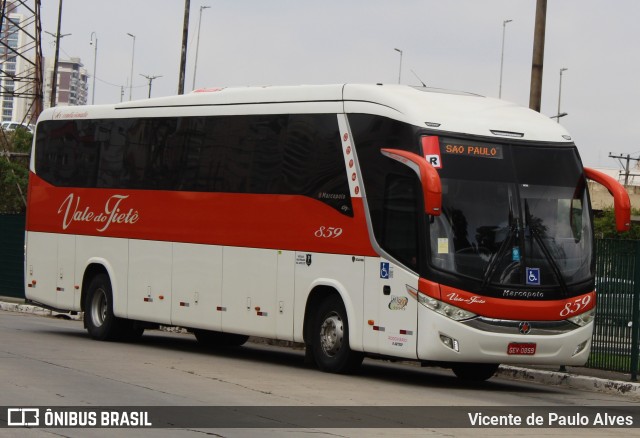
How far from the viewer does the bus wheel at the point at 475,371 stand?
18234mm

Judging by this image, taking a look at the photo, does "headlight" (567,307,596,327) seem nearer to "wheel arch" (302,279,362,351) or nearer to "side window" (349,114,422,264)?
"side window" (349,114,422,264)

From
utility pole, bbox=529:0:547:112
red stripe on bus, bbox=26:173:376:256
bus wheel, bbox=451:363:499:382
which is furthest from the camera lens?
utility pole, bbox=529:0:547:112

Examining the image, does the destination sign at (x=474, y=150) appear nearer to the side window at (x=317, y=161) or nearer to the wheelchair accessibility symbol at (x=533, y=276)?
the wheelchair accessibility symbol at (x=533, y=276)

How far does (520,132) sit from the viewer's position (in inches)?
674

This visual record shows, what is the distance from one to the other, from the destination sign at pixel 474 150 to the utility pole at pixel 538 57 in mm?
7256

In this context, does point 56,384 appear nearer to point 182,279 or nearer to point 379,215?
point 379,215

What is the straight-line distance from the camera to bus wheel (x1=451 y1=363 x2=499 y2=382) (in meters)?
18.2

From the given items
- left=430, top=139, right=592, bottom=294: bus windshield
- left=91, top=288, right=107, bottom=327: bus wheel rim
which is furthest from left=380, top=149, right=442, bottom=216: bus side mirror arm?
left=91, top=288, right=107, bottom=327: bus wheel rim

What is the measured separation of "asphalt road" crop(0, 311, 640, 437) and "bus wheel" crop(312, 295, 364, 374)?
1.09ft

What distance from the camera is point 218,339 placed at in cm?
2305

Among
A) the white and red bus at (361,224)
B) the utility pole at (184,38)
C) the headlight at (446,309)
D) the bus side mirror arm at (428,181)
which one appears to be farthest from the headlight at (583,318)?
the utility pole at (184,38)

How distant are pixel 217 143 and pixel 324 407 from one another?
761 centimetres

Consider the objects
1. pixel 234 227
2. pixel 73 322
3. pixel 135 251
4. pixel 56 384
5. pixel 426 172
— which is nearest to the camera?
pixel 56 384

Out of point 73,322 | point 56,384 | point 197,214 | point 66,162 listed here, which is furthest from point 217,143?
point 73,322
